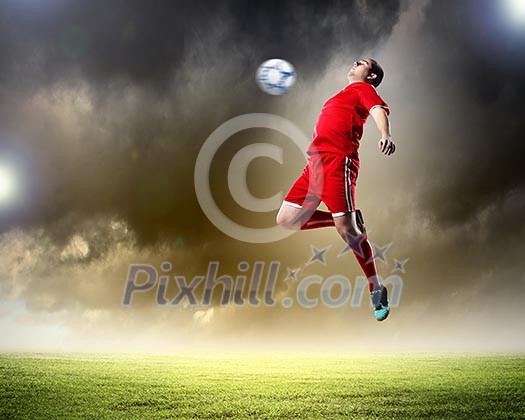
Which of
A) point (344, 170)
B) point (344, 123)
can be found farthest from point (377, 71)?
point (344, 170)

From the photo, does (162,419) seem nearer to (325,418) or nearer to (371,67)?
(325,418)

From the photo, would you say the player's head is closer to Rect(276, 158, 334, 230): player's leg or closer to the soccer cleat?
Rect(276, 158, 334, 230): player's leg

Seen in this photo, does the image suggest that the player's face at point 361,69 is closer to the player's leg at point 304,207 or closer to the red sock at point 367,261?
the player's leg at point 304,207

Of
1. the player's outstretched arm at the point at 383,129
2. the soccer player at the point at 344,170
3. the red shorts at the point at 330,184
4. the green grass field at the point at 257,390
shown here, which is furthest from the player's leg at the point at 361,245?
the green grass field at the point at 257,390

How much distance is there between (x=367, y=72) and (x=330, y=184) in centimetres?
150

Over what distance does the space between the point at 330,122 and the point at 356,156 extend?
538 millimetres

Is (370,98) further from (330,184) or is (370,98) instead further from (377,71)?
(330,184)

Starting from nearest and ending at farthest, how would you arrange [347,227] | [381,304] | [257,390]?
[381,304] < [347,227] < [257,390]

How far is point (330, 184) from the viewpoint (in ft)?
20.0

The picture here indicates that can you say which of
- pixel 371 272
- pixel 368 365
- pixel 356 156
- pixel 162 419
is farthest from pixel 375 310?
pixel 368 365

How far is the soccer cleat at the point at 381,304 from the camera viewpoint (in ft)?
19.3

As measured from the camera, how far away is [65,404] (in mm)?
7711

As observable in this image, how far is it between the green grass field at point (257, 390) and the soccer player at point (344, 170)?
2.68 meters

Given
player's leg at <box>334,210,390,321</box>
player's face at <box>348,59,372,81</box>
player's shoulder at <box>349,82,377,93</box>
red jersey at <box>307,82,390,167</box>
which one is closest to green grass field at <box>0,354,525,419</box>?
player's leg at <box>334,210,390,321</box>
